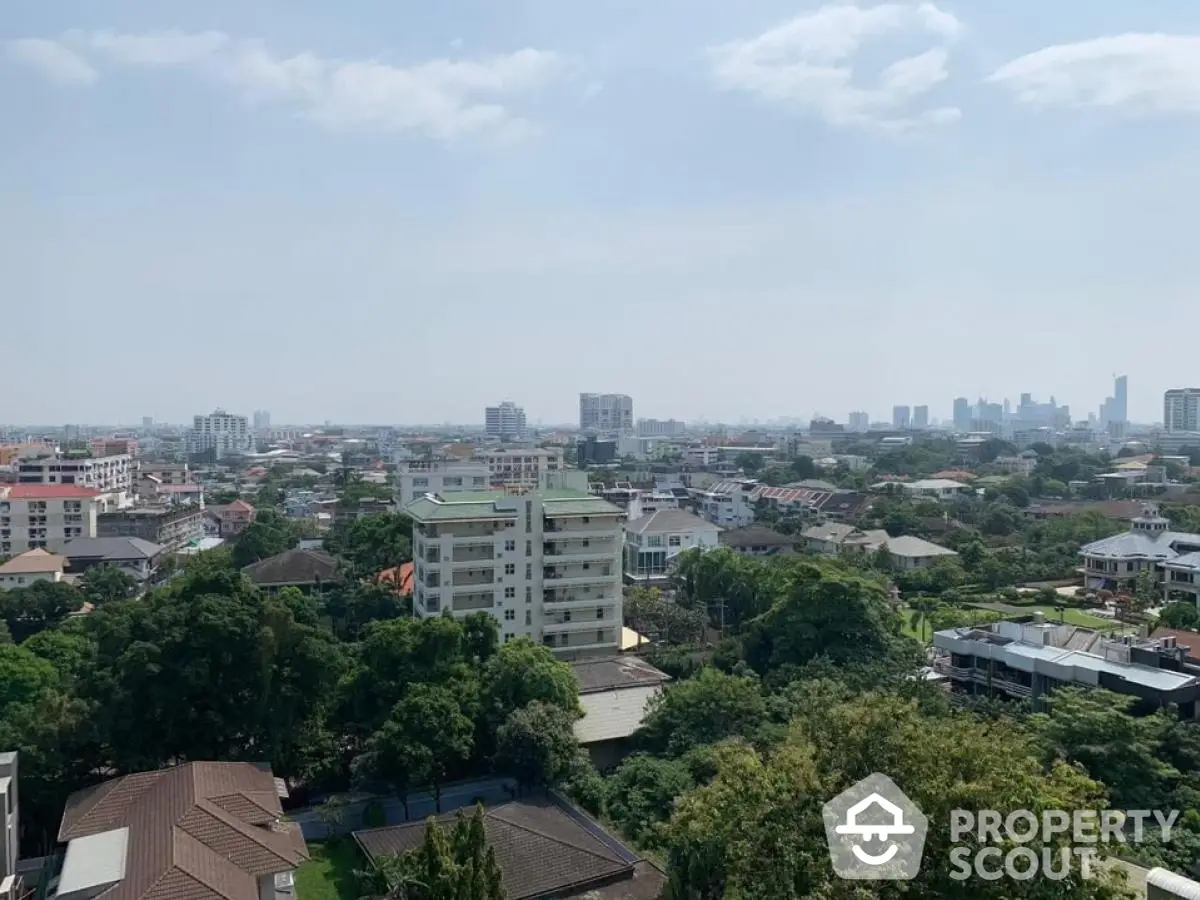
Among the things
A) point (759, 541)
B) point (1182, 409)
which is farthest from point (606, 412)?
point (759, 541)

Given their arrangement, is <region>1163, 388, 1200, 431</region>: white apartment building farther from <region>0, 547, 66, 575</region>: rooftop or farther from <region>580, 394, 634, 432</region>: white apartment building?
<region>0, 547, 66, 575</region>: rooftop

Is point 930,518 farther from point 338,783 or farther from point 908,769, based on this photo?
point 908,769

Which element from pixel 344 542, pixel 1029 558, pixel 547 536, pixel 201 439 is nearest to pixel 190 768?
pixel 547 536

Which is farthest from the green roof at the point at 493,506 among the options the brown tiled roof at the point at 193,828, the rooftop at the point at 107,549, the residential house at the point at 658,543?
the rooftop at the point at 107,549

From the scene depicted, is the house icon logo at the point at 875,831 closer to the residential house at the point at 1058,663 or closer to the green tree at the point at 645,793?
the green tree at the point at 645,793

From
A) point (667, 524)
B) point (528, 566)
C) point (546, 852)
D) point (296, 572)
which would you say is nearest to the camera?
point (546, 852)

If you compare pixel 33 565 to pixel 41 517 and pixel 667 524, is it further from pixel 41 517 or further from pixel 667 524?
pixel 667 524
